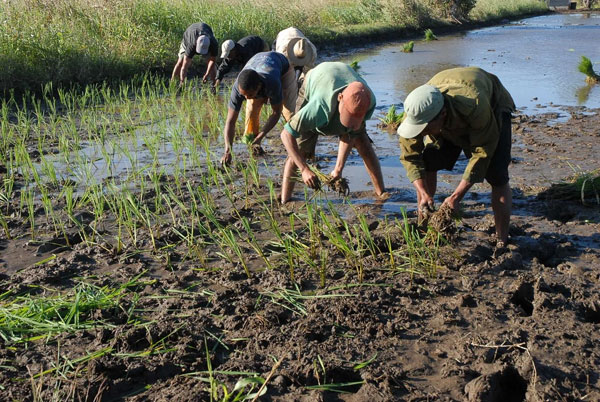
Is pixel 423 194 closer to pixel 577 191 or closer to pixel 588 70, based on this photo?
pixel 577 191

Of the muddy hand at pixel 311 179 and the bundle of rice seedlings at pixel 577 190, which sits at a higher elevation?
the muddy hand at pixel 311 179

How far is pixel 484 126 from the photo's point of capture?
3.17 meters

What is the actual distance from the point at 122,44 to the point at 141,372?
8503 mm

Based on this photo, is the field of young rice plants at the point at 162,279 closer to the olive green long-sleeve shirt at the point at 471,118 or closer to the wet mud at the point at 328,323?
the wet mud at the point at 328,323

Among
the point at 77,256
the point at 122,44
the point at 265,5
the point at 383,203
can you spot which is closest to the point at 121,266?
the point at 77,256

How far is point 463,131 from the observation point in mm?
3311

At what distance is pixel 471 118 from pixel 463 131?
0.58ft

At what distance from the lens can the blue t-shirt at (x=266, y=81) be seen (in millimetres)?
4785

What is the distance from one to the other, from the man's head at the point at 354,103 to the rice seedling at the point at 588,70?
7.25 metres

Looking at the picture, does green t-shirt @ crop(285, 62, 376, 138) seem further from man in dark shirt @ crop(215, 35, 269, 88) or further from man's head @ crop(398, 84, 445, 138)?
man in dark shirt @ crop(215, 35, 269, 88)

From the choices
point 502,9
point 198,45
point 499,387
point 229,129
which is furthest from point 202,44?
point 502,9

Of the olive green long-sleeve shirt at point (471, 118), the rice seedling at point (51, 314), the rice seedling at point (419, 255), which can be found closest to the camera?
the rice seedling at point (51, 314)

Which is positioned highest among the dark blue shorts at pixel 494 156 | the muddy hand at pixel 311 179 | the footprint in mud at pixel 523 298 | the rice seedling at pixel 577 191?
the dark blue shorts at pixel 494 156

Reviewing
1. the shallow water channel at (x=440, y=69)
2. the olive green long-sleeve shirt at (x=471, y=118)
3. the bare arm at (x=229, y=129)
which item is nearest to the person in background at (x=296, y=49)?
the shallow water channel at (x=440, y=69)
